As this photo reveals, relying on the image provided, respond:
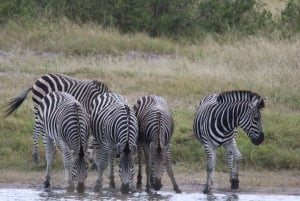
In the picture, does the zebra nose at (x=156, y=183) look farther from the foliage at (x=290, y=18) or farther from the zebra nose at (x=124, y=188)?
the foliage at (x=290, y=18)

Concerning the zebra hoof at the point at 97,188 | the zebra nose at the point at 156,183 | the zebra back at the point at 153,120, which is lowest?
Answer: the zebra hoof at the point at 97,188

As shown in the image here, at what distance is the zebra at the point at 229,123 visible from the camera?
11.6m

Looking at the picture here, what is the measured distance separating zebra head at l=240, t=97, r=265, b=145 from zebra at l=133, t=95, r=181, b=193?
105 cm

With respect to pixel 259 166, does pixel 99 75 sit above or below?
above

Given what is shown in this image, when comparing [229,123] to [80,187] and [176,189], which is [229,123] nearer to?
[176,189]

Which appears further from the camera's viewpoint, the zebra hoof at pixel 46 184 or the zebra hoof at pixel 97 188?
the zebra hoof at pixel 46 184

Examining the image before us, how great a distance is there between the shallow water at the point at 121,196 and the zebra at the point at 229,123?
0.78 ft

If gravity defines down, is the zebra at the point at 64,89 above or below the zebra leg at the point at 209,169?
above

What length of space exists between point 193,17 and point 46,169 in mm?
11896

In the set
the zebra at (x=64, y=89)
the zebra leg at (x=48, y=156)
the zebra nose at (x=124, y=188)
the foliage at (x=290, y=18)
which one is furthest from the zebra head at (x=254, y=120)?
the foliage at (x=290, y=18)

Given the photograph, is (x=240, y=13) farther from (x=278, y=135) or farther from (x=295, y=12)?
(x=278, y=135)

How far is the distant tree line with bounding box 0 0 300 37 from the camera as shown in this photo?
23.0 m

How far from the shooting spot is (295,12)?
900 inches

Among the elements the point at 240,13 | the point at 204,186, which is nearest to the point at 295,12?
the point at 240,13
